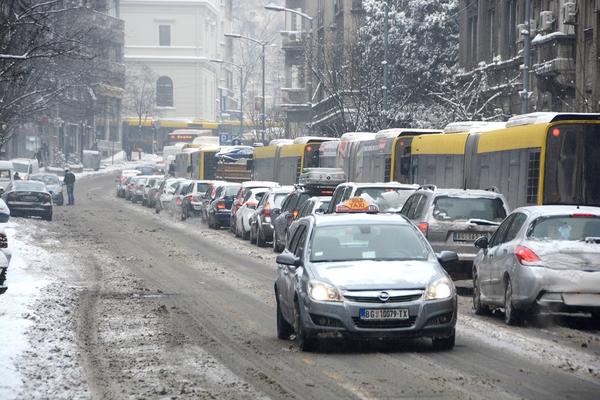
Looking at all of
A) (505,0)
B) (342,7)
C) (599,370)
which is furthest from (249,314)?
(342,7)

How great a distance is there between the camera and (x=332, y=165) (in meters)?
46.5

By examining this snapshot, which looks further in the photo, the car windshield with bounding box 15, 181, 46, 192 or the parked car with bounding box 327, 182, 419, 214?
the car windshield with bounding box 15, 181, 46, 192

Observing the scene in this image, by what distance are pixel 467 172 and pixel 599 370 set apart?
2046cm

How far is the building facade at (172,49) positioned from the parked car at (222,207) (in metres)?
101

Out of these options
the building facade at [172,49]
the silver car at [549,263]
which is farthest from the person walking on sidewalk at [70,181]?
the building facade at [172,49]

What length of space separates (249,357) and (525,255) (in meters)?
4.49

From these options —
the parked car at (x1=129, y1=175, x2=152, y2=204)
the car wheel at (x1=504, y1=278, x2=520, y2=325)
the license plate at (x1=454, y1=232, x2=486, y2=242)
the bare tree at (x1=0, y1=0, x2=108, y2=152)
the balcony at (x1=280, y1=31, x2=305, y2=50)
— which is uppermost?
the balcony at (x1=280, y1=31, x2=305, y2=50)

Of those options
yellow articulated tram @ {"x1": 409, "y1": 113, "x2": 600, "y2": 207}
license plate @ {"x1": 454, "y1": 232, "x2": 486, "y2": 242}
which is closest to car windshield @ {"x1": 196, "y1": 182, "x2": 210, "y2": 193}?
yellow articulated tram @ {"x1": 409, "y1": 113, "x2": 600, "y2": 207}

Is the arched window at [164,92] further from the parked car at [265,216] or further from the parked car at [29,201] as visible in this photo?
the parked car at [265,216]

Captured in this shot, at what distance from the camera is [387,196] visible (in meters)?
27.7

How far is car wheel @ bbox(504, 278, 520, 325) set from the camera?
1700 cm

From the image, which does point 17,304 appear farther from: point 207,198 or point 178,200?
point 178,200

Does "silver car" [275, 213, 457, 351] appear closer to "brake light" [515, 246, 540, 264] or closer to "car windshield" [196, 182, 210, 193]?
"brake light" [515, 246, 540, 264]

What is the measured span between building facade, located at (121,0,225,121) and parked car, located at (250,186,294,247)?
10989cm
